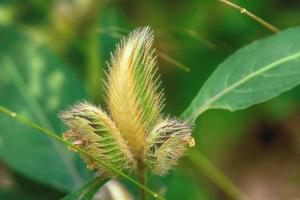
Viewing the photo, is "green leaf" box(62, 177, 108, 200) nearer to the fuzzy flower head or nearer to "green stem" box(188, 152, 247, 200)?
the fuzzy flower head

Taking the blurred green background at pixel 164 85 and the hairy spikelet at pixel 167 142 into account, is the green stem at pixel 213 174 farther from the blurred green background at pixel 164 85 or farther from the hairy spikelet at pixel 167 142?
the hairy spikelet at pixel 167 142

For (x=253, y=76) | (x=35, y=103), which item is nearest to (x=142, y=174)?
(x=253, y=76)

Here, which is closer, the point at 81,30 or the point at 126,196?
the point at 126,196

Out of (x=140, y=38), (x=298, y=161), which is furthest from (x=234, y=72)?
(x=298, y=161)

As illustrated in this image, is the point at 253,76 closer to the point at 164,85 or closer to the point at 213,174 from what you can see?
the point at 213,174

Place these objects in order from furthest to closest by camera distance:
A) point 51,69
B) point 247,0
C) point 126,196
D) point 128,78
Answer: point 247,0 → point 51,69 → point 126,196 → point 128,78

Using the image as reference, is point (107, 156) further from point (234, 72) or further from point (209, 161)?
point (209, 161)

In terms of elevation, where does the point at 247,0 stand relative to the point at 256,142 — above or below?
above
